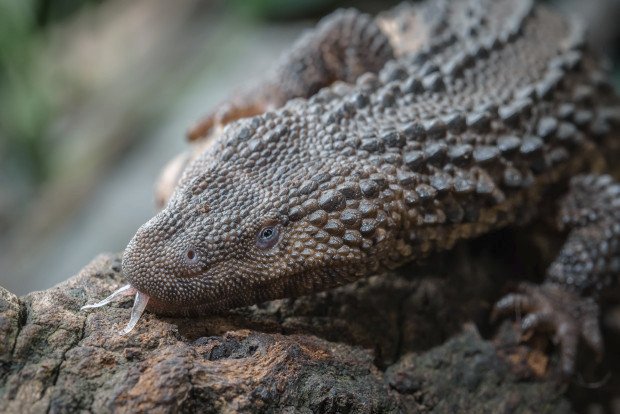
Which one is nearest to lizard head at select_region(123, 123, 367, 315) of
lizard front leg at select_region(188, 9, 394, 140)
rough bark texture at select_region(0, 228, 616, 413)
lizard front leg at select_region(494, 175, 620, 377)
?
rough bark texture at select_region(0, 228, 616, 413)

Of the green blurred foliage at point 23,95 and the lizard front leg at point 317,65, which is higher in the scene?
the green blurred foliage at point 23,95

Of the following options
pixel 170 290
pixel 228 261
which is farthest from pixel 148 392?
pixel 228 261

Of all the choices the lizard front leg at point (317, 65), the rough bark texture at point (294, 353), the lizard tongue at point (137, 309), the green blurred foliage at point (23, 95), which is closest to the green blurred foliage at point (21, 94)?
the green blurred foliage at point (23, 95)

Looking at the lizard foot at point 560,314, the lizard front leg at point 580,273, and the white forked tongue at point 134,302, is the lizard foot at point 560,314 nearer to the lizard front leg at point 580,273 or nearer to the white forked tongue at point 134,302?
the lizard front leg at point 580,273

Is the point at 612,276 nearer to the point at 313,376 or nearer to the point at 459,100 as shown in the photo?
the point at 459,100

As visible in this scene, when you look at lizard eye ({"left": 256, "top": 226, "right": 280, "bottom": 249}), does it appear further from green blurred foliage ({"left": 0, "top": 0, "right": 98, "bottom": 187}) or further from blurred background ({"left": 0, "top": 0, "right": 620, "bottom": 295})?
green blurred foliage ({"left": 0, "top": 0, "right": 98, "bottom": 187})

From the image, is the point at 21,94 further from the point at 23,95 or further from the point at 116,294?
the point at 116,294
